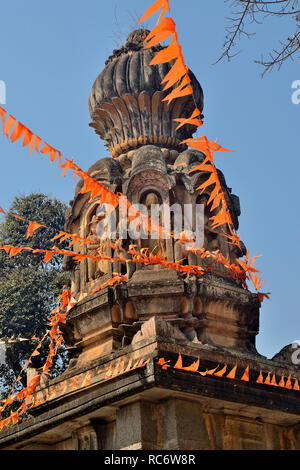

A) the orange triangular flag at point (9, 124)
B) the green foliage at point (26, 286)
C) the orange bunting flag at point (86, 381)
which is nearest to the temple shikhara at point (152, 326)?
the orange bunting flag at point (86, 381)

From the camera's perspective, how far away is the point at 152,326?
8.66 m

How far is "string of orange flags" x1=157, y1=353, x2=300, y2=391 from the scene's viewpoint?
8062 millimetres

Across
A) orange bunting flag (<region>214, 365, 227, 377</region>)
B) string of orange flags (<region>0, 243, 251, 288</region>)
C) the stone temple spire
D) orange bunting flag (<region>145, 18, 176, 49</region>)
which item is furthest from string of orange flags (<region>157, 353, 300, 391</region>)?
the stone temple spire

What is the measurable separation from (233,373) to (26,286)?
11.5m

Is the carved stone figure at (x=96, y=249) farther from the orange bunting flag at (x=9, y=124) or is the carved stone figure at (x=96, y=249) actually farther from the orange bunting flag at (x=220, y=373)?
the orange bunting flag at (x=9, y=124)

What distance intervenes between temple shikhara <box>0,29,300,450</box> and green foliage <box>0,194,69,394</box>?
7.76m

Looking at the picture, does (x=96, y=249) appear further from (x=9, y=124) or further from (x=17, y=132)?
(x=9, y=124)

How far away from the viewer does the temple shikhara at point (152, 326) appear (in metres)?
8.07

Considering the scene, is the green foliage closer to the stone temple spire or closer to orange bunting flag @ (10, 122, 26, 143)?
the stone temple spire
